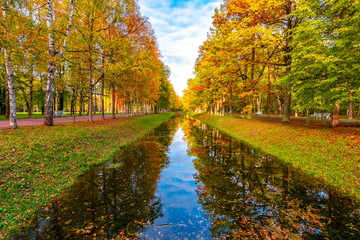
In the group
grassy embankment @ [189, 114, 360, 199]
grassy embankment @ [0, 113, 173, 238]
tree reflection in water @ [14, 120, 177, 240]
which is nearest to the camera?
tree reflection in water @ [14, 120, 177, 240]

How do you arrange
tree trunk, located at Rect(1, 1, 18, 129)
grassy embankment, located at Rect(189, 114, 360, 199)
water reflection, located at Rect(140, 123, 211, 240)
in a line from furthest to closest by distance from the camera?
tree trunk, located at Rect(1, 1, 18, 129), grassy embankment, located at Rect(189, 114, 360, 199), water reflection, located at Rect(140, 123, 211, 240)

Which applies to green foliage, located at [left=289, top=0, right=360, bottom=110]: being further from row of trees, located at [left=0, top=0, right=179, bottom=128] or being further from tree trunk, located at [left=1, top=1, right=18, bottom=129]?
tree trunk, located at [left=1, top=1, right=18, bottom=129]

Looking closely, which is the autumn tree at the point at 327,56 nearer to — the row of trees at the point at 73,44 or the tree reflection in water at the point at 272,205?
the tree reflection in water at the point at 272,205

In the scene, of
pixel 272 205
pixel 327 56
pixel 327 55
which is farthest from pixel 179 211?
pixel 327 55

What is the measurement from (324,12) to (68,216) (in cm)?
2125

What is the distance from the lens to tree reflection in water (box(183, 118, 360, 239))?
4684 millimetres

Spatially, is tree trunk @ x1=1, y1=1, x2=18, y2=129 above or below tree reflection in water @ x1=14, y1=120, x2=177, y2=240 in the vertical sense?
above

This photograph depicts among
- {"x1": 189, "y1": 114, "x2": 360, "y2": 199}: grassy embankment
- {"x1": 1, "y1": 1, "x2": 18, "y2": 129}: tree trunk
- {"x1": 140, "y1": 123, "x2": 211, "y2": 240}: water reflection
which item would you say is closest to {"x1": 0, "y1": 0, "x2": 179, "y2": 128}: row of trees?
{"x1": 1, "y1": 1, "x2": 18, "y2": 129}: tree trunk

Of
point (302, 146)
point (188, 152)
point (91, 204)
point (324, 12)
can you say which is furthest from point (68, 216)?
point (324, 12)

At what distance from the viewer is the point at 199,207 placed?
613 cm

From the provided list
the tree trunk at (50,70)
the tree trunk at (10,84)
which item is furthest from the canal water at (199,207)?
the tree trunk at (50,70)

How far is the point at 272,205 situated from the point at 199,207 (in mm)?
2676

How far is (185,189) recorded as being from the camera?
7656 millimetres

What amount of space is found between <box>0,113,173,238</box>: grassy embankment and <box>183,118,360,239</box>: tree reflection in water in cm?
602
